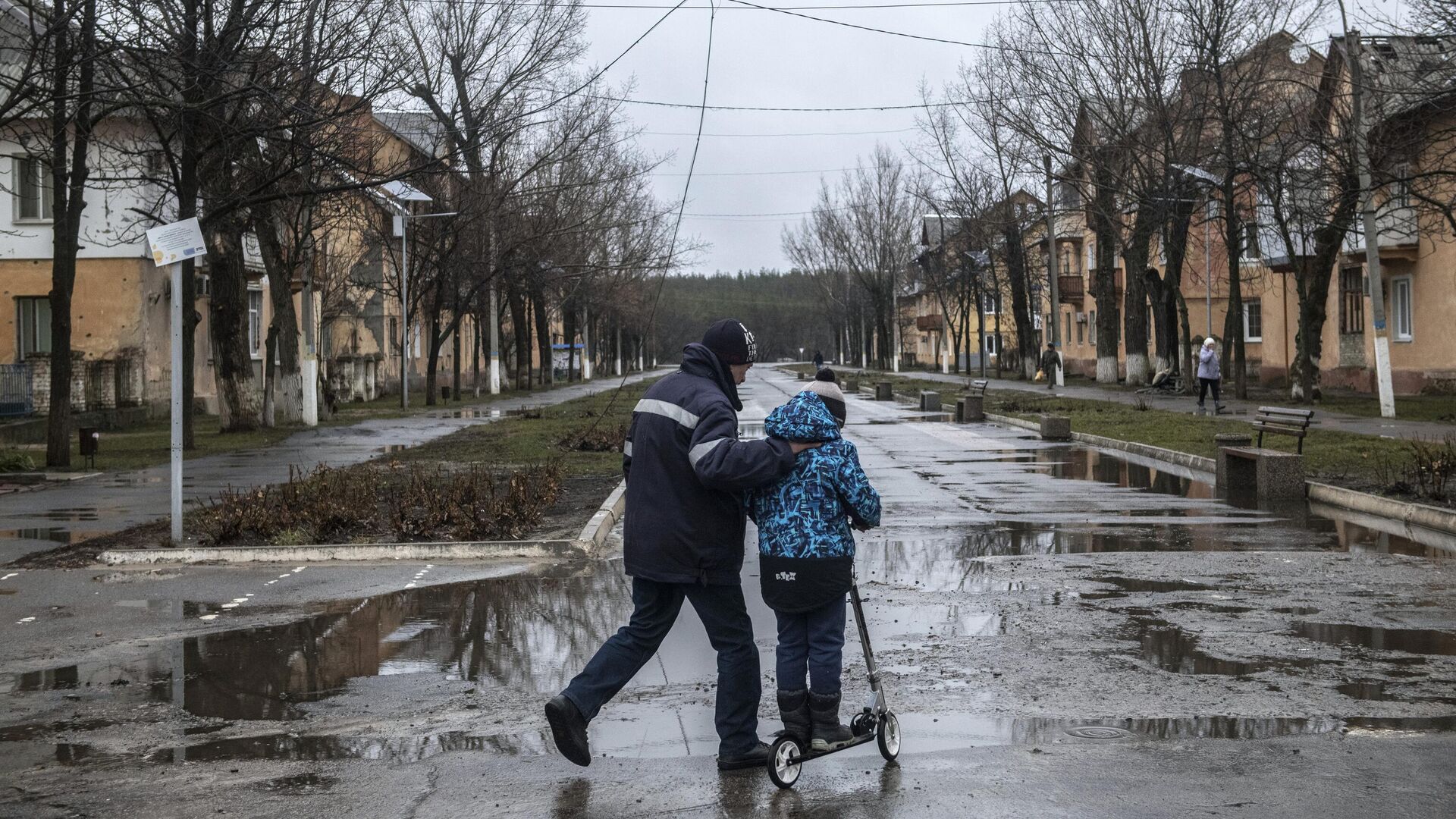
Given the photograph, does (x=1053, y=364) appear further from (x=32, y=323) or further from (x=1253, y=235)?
(x=32, y=323)

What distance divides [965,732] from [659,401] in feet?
6.72

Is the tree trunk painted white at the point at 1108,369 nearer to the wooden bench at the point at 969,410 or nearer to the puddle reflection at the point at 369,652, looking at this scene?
the wooden bench at the point at 969,410

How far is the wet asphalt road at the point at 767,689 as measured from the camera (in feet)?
17.8

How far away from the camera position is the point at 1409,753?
18.9ft

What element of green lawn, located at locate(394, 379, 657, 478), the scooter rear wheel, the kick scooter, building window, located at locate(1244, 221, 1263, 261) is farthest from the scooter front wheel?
building window, located at locate(1244, 221, 1263, 261)

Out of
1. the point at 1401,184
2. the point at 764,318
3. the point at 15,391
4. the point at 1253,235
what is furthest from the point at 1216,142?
the point at 764,318

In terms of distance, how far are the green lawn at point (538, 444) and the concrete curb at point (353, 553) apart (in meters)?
3.97

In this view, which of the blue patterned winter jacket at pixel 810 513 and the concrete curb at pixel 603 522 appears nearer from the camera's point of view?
the blue patterned winter jacket at pixel 810 513

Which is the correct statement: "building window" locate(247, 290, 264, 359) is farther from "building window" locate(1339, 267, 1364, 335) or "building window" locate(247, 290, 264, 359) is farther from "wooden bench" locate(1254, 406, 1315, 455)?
"wooden bench" locate(1254, 406, 1315, 455)

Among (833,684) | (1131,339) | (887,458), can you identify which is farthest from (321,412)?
(833,684)

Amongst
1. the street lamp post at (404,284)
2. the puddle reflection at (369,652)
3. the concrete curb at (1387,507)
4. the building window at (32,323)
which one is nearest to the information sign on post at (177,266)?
the puddle reflection at (369,652)

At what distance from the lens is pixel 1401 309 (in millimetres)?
39531

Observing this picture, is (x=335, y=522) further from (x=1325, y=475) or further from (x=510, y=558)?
(x=1325, y=475)

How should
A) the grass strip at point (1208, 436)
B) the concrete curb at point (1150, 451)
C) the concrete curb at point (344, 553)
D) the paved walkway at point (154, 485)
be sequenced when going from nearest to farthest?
the concrete curb at point (344, 553)
the paved walkway at point (154, 485)
the grass strip at point (1208, 436)
the concrete curb at point (1150, 451)
